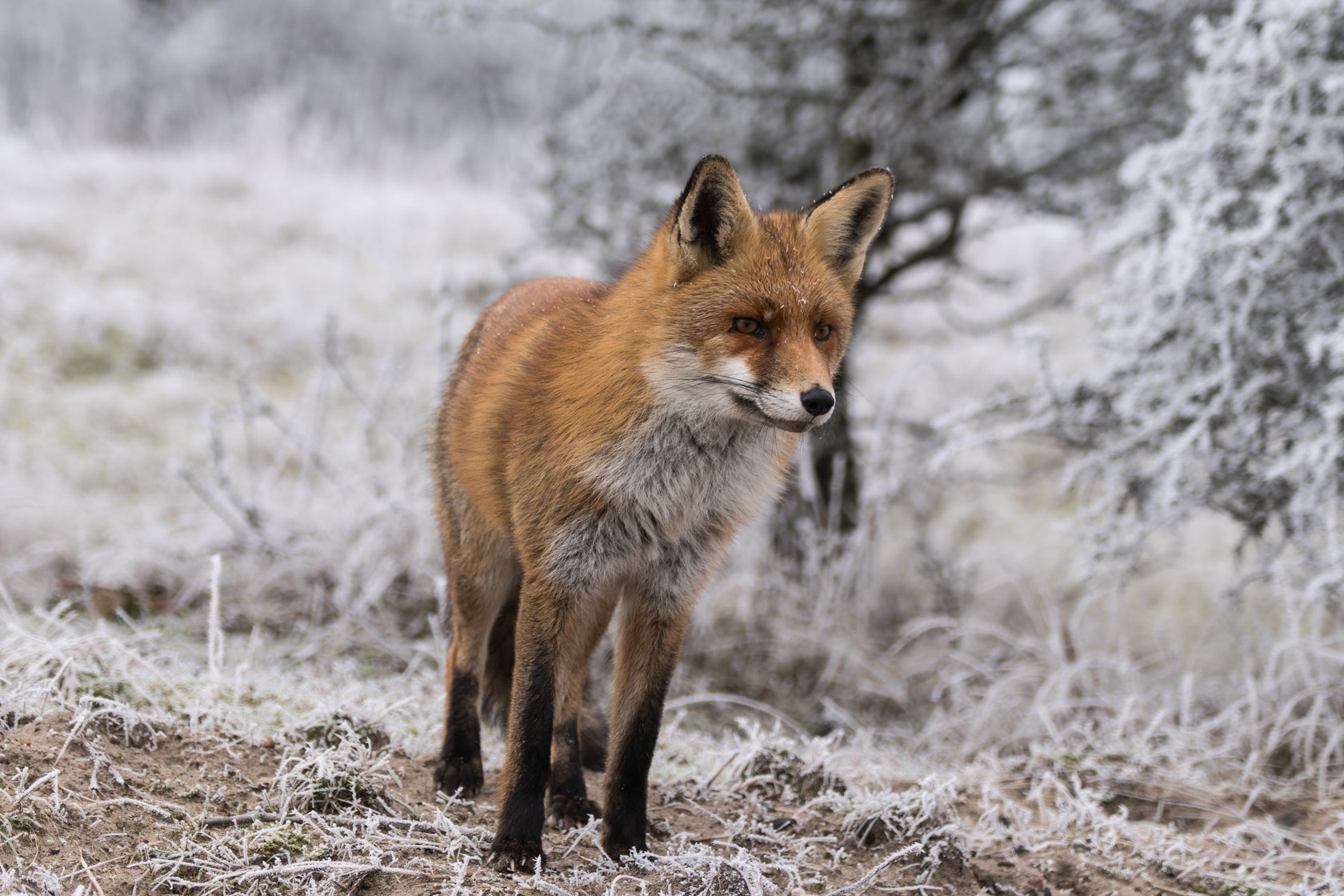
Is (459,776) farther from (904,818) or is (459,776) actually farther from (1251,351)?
(1251,351)

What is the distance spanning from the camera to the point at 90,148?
537 inches

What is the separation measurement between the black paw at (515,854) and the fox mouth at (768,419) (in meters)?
1.22

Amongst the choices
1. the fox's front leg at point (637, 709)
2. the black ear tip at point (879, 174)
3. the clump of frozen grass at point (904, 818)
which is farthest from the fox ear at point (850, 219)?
the clump of frozen grass at point (904, 818)

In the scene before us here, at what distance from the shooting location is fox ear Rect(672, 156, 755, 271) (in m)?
2.40

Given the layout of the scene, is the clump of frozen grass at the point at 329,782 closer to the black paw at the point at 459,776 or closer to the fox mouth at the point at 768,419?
the black paw at the point at 459,776

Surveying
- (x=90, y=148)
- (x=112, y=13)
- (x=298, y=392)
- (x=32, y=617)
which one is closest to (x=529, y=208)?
(x=298, y=392)

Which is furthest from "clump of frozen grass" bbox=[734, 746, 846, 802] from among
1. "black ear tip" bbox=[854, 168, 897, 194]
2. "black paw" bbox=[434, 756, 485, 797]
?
"black ear tip" bbox=[854, 168, 897, 194]

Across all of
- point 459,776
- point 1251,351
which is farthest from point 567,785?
point 1251,351

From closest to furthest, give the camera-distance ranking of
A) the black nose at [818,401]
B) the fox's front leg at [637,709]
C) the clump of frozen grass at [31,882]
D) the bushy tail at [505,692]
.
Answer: the clump of frozen grass at [31,882]
the black nose at [818,401]
the fox's front leg at [637,709]
the bushy tail at [505,692]

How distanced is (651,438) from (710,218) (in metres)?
0.59

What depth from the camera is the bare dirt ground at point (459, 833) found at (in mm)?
2238

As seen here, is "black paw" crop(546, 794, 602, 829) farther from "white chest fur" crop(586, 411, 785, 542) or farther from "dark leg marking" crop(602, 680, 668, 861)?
"white chest fur" crop(586, 411, 785, 542)

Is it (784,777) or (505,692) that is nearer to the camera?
(784,777)

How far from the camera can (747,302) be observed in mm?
2383
